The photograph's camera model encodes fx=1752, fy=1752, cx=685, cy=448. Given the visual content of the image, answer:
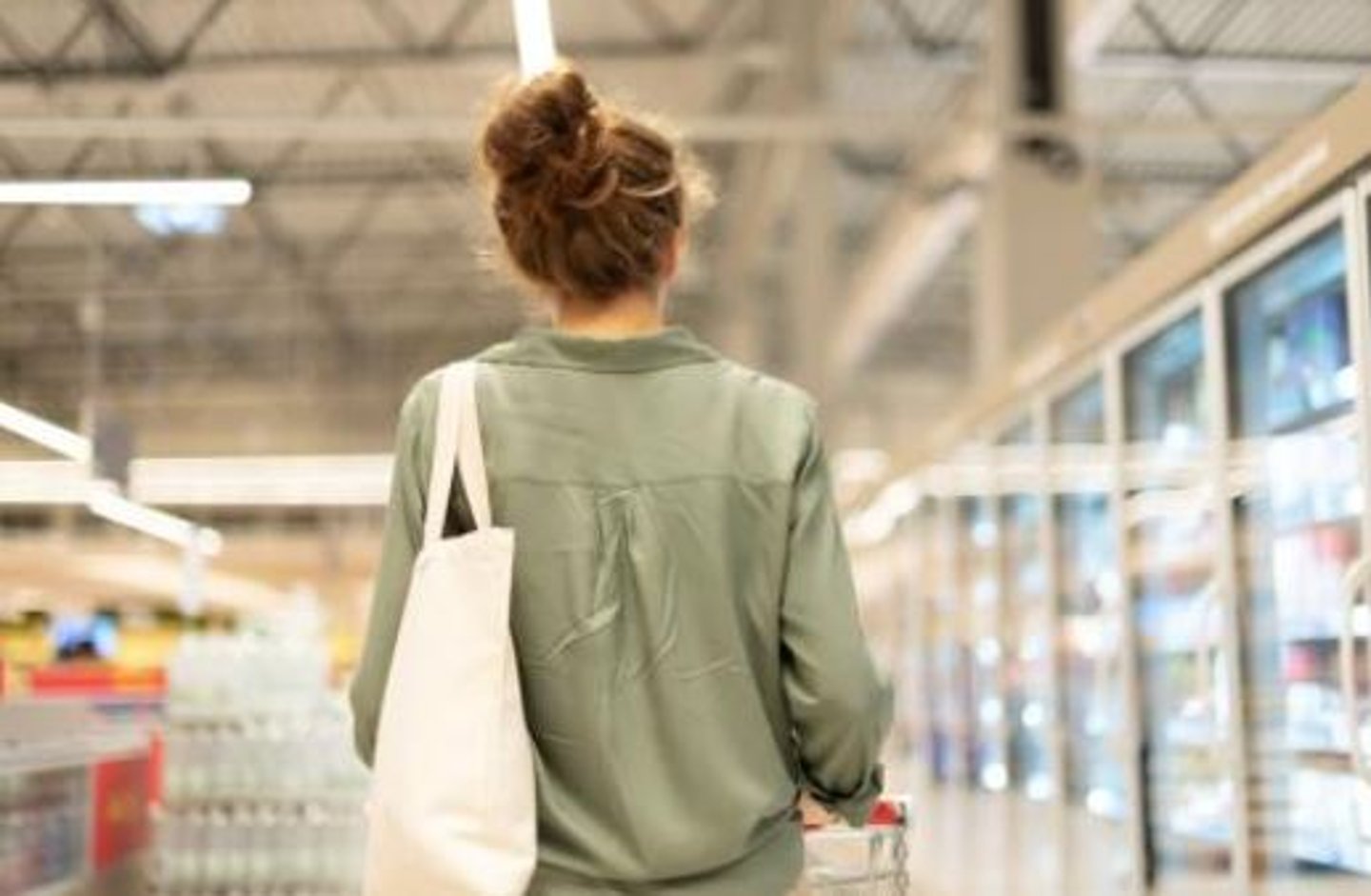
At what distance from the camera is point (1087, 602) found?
5.89 m

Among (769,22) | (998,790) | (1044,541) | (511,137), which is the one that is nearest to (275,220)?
(1044,541)

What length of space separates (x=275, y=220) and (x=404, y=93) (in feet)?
8.02

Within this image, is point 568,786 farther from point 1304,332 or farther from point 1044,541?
point 1044,541

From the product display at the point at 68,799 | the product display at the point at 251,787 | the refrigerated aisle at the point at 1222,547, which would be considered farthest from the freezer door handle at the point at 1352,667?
the product display at the point at 251,787

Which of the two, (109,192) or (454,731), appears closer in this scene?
(454,731)

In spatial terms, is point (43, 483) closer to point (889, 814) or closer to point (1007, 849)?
point (889, 814)

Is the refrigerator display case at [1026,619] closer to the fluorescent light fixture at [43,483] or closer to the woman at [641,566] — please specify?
the fluorescent light fixture at [43,483]

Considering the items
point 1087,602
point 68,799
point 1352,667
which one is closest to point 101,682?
point 68,799

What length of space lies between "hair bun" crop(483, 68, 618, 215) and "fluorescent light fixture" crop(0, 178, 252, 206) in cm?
209

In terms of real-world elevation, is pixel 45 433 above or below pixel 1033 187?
below

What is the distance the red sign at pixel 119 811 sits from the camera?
788 cm

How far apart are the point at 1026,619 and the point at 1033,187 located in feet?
12.1

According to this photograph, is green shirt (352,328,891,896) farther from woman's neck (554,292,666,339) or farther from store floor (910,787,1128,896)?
store floor (910,787,1128,896)

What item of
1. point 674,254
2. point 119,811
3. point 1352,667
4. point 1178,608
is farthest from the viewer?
point 119,811
